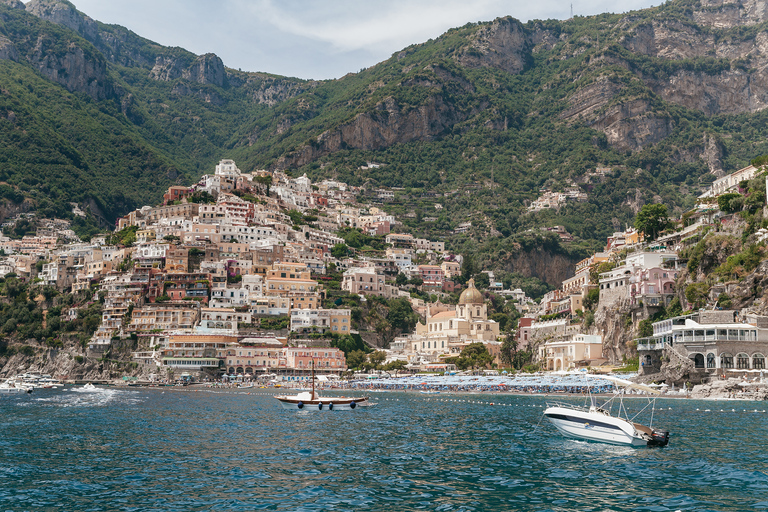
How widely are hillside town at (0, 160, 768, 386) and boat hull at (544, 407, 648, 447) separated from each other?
1423 inches

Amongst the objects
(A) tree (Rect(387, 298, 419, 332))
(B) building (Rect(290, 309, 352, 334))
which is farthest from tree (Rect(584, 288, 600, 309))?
(A) tree (Rect(387, 298, 419, 332))

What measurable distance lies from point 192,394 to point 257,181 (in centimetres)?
9932

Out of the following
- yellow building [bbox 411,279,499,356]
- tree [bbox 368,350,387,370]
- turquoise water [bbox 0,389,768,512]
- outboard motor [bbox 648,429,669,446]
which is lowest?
turquoise water [bbox 0,389,768,512]

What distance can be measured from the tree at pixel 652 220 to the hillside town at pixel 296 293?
2.90m

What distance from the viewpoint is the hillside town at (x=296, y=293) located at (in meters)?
94.6

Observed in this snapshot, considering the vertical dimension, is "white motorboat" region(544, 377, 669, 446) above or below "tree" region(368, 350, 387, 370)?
below

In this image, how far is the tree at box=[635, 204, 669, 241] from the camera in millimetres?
109188

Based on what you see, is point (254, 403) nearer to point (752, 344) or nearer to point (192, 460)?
point (192, 460)

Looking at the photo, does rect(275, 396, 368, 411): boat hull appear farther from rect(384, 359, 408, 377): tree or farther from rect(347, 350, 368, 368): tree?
rect(347, 350, 368, 368): tree

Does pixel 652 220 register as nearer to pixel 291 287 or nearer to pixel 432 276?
pixel 291 287

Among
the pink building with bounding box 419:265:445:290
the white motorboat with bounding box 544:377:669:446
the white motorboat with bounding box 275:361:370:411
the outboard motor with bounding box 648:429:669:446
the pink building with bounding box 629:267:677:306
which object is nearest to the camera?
the outboard motor with bounding box 648:429:669:446

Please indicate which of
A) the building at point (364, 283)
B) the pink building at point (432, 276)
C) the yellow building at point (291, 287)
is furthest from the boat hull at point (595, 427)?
the pink building at point (432, 276)

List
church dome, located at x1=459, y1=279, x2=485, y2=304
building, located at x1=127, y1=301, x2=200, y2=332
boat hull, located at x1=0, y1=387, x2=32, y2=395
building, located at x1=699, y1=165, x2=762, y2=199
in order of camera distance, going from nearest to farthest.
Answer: boat hull, located at x1=0, y1=387, x2=32, y2=395 < building, located at x1=699, y1=165, x2=762, y2=199 < building, located at x1=127, y1=301, x2=200, y2=332 < church dome, located at x1=459, y1=279, x2=485, y2=304

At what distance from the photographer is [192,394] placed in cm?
8512
